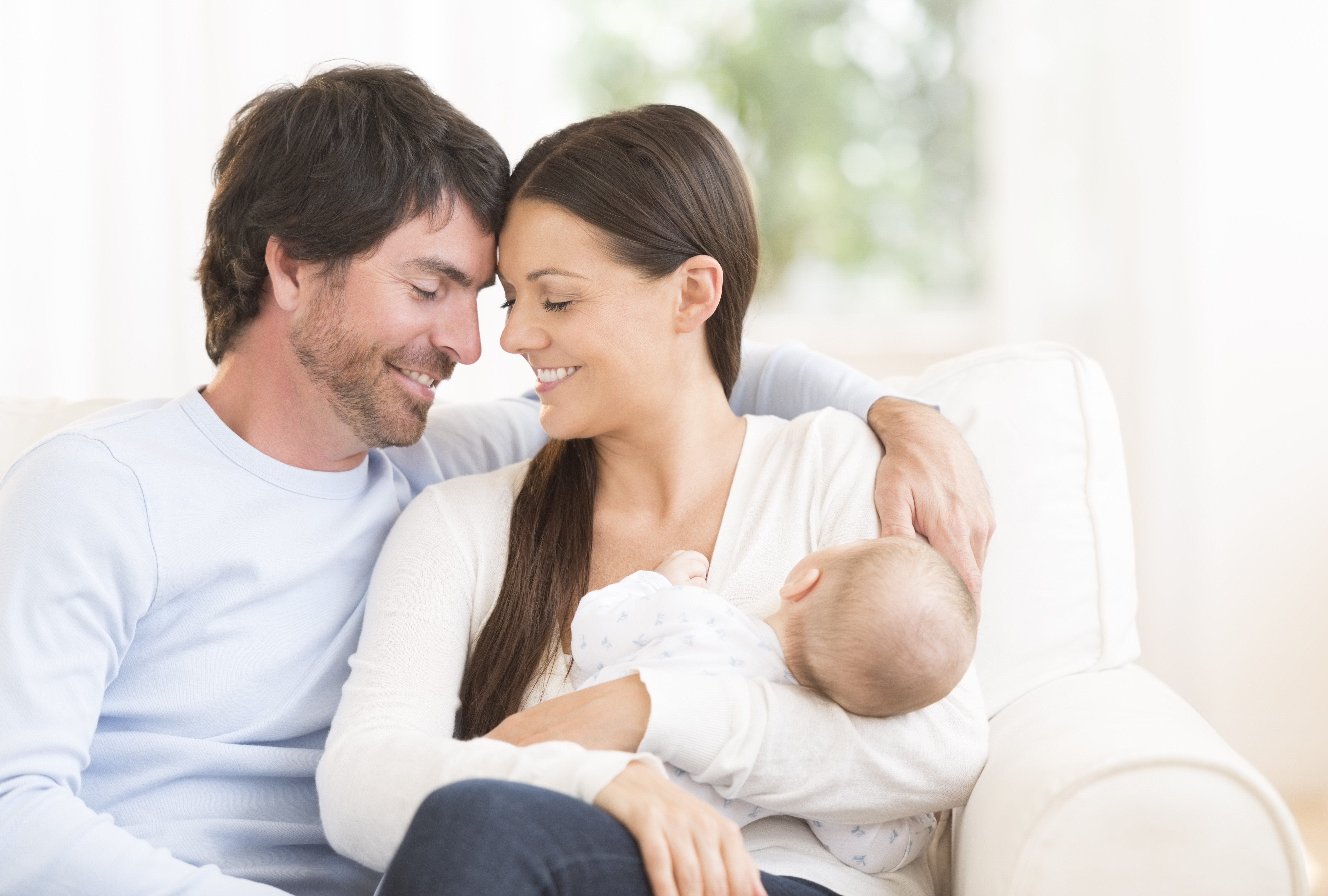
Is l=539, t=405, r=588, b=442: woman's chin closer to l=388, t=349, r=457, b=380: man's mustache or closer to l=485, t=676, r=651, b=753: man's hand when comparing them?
l=388, t=349, r=457, b=380: man's mustache

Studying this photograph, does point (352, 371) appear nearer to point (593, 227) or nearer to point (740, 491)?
point (593, 227)

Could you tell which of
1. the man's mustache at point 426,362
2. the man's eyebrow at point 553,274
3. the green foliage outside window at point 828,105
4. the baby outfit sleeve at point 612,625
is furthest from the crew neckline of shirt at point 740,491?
the green foliage outside window at point 828,105

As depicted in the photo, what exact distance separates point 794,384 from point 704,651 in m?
0.64

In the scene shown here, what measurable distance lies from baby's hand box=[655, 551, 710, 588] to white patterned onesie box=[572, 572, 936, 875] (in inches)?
2.0

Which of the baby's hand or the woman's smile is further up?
the woman's smile

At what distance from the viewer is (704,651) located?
4.28 feet

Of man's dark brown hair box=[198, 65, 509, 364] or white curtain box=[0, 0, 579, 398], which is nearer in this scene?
man's dark brown hair box=[198, 65, 509, 364]

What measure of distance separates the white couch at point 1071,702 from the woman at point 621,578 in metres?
0.12

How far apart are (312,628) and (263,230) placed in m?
0.57

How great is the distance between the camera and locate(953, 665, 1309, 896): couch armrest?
3.69 feet

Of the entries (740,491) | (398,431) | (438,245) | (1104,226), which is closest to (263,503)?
(398,431)

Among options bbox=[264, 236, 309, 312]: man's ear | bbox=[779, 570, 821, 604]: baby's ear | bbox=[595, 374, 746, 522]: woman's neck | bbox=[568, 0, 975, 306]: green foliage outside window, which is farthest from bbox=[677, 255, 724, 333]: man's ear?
bbox=[568, 0, 975, 306]: green foliage outside window

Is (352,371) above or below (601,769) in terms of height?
above

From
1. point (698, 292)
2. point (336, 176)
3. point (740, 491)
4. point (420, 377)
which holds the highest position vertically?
point (336, 176)
